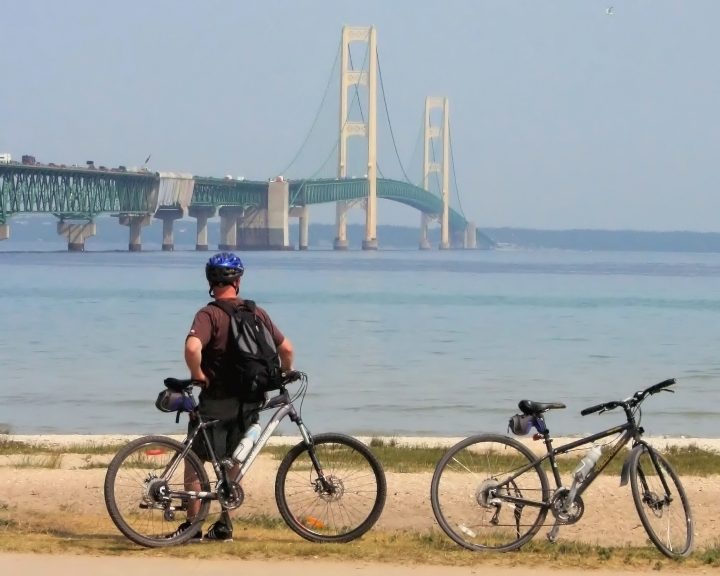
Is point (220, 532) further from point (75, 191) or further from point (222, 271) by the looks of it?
point (75, 191)

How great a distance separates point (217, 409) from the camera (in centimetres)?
652

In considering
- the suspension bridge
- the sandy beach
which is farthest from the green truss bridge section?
the sandy beach

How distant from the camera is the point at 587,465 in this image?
21.4 ft

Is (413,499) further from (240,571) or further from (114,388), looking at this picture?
(114,388)

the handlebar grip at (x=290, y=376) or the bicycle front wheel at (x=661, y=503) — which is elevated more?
the handlebar grip at (x=290, y=376)

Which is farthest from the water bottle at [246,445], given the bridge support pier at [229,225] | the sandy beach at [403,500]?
the bridge support pier at [229,225]

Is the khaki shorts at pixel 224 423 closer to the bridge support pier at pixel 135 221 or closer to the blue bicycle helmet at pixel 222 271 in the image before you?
the blue bicycle helmet at pixel 222 271

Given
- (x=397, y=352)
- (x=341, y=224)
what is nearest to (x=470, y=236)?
(x=341, y=224)

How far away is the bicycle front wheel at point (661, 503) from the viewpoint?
251 inches

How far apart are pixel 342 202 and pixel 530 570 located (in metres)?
113

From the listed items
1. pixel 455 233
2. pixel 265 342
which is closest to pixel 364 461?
pixel 265 342

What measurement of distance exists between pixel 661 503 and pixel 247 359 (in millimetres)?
1699

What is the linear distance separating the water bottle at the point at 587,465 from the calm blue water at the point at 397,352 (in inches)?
369

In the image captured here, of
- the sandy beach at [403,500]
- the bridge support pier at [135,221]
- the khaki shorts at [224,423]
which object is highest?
the bridge support pier at [135,221]
